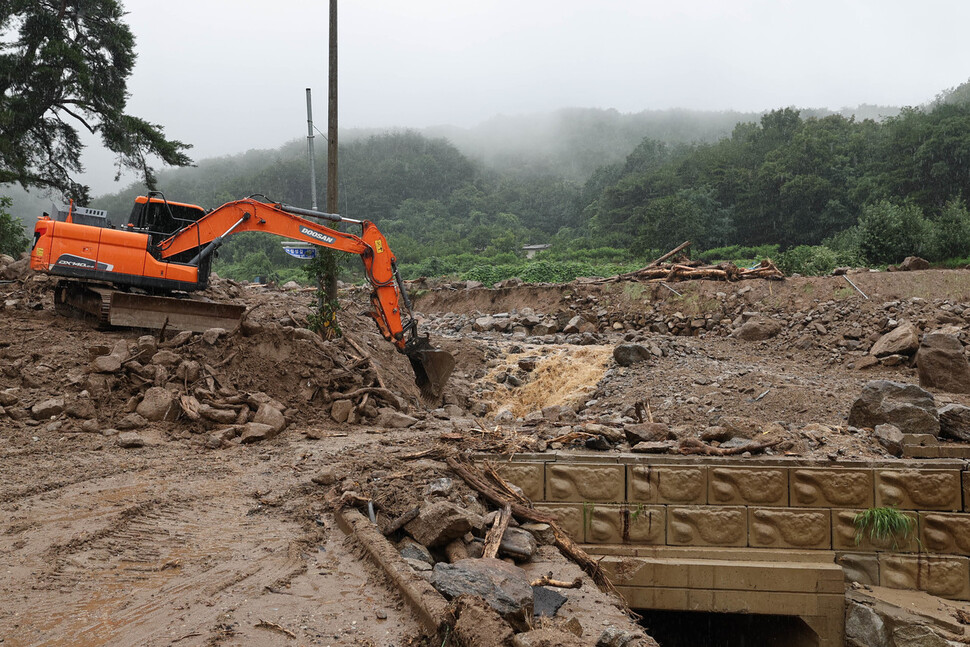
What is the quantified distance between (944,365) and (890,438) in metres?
4.20

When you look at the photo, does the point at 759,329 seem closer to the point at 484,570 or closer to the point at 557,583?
the point at 557,583

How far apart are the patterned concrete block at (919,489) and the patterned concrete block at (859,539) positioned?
0.14 m

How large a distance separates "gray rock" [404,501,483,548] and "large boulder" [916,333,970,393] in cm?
825

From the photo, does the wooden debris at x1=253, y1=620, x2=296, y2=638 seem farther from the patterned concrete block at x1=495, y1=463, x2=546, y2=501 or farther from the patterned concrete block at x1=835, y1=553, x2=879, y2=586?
the patterned concrete block at x1=835, y1=553, x2=879, y2=586

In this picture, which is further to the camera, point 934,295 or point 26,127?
point 26,127

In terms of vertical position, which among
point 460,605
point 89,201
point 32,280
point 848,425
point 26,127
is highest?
point 26,127

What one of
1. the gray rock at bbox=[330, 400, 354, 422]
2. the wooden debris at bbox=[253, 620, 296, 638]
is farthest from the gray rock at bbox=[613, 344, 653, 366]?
the wooden debris at bbox=[253, 620, 296, 638]

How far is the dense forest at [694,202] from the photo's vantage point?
25.8 meters

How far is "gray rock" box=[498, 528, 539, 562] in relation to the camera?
4.57 meters

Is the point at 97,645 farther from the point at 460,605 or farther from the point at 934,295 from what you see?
the point at 934,295

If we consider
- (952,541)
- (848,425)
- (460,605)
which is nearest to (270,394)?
(460,605)

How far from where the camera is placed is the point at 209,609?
3.18m

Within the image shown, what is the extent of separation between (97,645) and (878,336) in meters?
12.8

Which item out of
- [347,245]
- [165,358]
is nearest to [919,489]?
[347,245]
